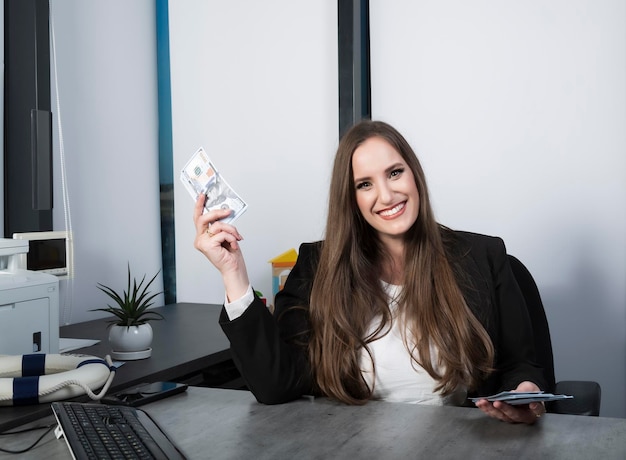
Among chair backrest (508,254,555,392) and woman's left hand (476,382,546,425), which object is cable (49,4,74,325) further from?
woman's left hand (476,382,546,425)

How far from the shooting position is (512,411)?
4.47ft

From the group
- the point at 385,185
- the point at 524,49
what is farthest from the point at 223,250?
the point at 524,49

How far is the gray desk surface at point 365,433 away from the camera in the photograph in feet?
3.96

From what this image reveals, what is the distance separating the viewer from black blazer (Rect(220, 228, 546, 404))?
162 centimetres

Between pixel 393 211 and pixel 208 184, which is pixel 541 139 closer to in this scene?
pixel 393 211

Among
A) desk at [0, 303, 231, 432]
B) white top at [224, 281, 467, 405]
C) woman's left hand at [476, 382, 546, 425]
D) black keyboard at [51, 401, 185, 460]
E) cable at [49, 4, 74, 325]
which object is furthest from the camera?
cable at [49, 4, 74, 325]

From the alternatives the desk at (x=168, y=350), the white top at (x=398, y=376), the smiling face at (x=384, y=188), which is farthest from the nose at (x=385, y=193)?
the desk at (x=168, y=350)

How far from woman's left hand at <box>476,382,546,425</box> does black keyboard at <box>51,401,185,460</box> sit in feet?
1.97

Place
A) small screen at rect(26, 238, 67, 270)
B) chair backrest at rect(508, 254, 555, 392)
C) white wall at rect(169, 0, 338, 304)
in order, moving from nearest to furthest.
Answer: chair backrest at rect(508, 254, 555, 392) → small screen at rect(26, 238, 67, 270) → white wall at rect(169, 0, 338, 304)

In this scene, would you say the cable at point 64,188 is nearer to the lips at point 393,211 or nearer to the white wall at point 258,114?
the white wall at point 258,114

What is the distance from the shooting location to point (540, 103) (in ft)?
8.66

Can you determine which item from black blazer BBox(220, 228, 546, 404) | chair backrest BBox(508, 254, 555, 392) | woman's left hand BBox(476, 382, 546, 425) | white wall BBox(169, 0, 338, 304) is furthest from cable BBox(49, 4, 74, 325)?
woman's left hand BBox(476, 382, 546, 425)

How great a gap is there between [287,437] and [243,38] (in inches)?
92.8

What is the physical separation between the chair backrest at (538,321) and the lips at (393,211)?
1.45ft
